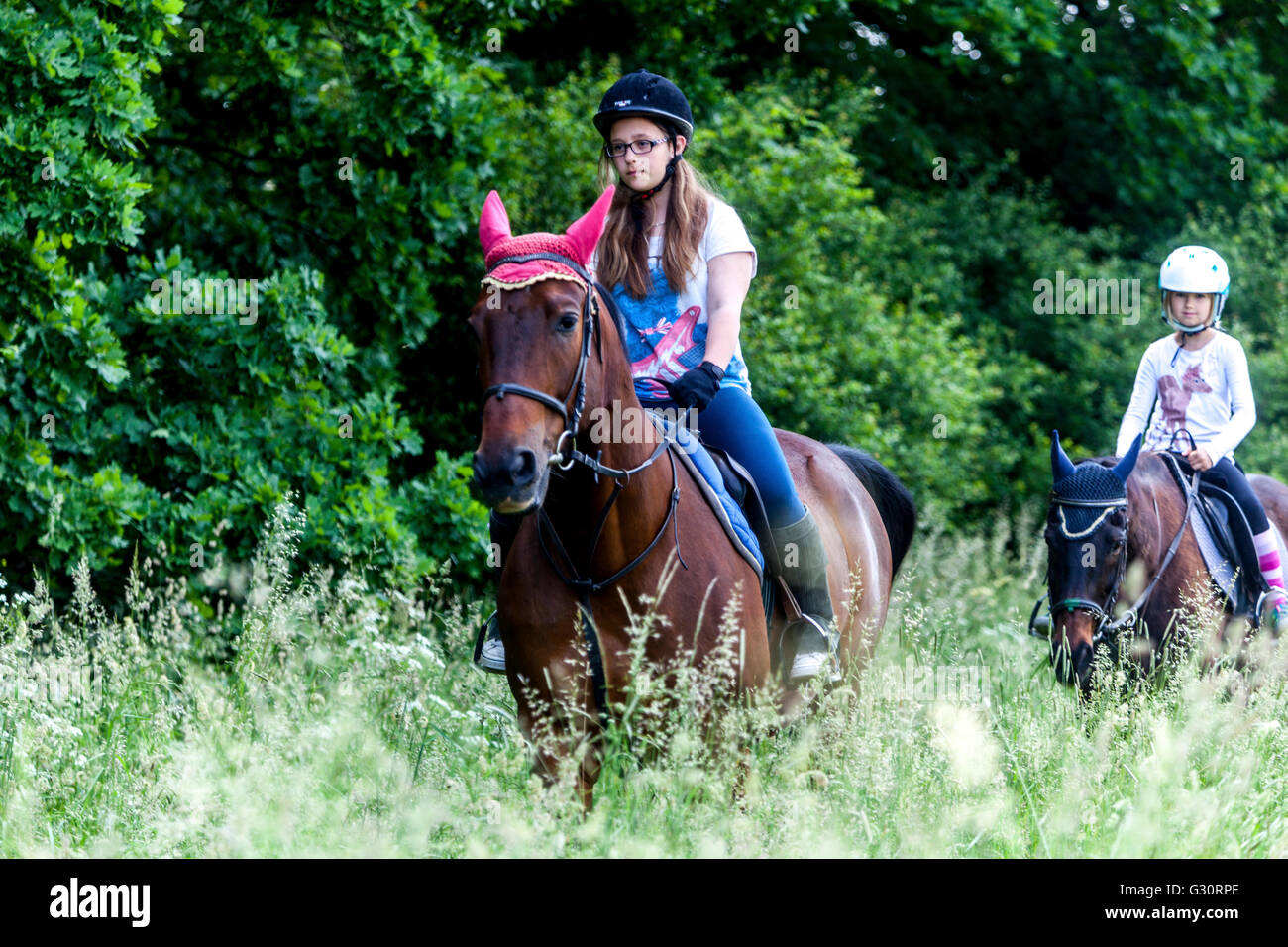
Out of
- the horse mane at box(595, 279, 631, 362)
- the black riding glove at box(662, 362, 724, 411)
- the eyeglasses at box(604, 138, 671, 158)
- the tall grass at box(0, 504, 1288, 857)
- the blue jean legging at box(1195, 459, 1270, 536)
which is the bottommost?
the tall grass at box(0, 504, 1288, 857)

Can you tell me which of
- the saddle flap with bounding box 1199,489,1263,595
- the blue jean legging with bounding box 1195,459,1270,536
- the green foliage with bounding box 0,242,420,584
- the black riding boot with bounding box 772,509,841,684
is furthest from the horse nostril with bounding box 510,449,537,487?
the blue jean legging with bounding box 1195,459,1270,536

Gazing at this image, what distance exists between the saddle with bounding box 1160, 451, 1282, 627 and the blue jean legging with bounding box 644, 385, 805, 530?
9.06 ft

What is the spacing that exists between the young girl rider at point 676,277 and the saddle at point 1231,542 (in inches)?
106

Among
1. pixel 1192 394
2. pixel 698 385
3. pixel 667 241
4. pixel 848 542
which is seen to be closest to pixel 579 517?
pixel 698 385

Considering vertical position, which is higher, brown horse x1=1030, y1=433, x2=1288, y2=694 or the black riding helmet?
the black riding helmet

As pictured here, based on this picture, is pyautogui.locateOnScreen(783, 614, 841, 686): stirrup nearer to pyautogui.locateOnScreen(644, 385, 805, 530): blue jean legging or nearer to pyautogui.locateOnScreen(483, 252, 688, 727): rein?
pyautogui.locateOnScreen(644, 385, 805, 530): blue jean legging

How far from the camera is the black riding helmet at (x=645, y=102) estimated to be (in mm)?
4746

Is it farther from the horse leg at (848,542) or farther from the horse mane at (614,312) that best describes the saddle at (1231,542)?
the horse mane at (614,312)

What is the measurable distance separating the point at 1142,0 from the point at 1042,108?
2143mm

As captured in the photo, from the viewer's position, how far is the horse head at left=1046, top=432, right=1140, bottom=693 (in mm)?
5938

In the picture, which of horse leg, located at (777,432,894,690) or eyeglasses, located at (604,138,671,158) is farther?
horse leg, located at (777,432,894,690)

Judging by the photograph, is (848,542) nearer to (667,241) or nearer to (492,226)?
(667,241)

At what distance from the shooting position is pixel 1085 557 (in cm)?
604

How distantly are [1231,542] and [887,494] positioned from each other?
71.3 inches
